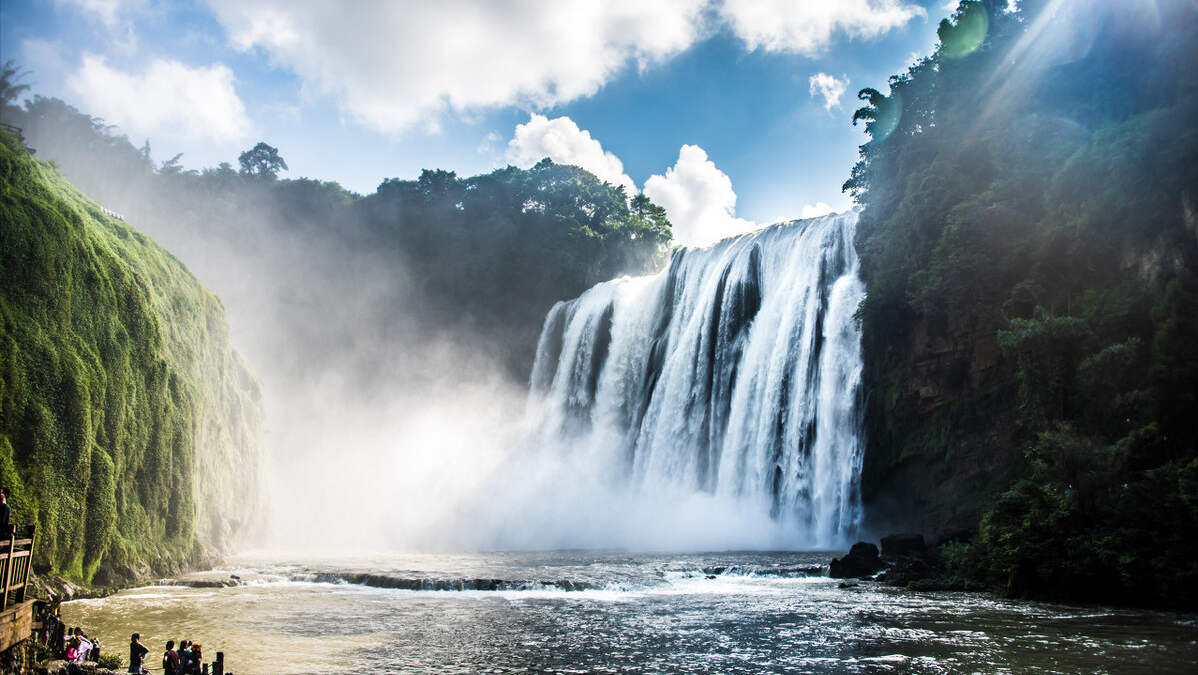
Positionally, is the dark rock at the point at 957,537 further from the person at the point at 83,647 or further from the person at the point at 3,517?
the person at the point at 3,517

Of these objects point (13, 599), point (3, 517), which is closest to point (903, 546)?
point (13, 599)

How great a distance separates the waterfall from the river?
797cm

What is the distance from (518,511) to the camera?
1781 inches

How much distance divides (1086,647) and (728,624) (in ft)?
19.1

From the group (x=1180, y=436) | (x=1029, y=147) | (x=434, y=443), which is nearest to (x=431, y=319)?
(x=434, y=443)

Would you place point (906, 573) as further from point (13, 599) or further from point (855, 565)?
point (13, 599)

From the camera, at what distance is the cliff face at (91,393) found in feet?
57.4

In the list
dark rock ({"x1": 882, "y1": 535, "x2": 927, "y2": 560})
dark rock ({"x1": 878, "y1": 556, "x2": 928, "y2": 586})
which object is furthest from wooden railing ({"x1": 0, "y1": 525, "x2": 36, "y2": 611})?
dark rock ({"x1": 882, "y1": 535, "x2": 927, "y2": 560})

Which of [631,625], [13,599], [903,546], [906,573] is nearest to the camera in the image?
[13,599]

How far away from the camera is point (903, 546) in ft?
74.7

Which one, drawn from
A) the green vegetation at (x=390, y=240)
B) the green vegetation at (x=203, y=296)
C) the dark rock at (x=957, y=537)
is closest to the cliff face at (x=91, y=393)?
the green vegetation at (x=203, y=296)

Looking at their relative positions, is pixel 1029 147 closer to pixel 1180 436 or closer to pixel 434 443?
pixel 1180 436

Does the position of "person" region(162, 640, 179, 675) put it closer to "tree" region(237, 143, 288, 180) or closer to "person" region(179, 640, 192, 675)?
"person" region(179, 640, 192, 675)

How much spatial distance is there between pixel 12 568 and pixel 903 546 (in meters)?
22.1
